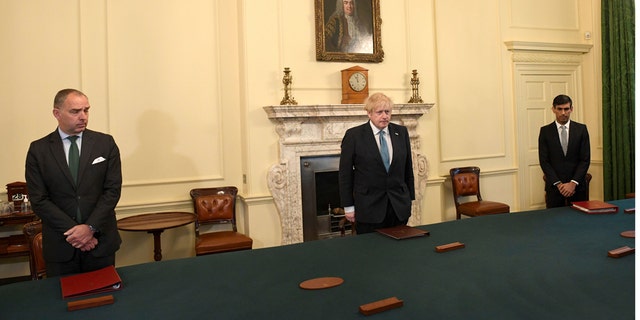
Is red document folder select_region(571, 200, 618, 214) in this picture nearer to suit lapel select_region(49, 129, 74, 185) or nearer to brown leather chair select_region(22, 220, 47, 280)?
suit lapel select_region(49, 129, 74, 185)

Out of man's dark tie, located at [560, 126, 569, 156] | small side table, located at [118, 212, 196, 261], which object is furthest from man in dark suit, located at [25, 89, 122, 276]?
man's dark tie, located at [560, 126, 569, 156]

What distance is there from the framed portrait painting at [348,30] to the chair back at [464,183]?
1.68 metres

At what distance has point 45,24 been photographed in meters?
4.66

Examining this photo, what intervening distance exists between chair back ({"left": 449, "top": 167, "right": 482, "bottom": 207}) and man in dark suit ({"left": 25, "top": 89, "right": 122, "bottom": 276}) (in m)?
4.12

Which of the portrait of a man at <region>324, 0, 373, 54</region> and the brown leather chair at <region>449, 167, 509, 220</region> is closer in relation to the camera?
the portrait of a man at <region>324, 0, 373, 54</region>

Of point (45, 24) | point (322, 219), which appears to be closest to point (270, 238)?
point (322, 219)

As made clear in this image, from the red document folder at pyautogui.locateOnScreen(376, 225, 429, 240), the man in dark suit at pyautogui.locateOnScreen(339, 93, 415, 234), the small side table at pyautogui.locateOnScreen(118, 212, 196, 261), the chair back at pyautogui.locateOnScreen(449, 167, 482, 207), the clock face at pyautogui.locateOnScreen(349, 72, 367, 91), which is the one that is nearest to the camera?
the red document folder at pyautogui.locateOnScreen(376, 225, 429, 240)

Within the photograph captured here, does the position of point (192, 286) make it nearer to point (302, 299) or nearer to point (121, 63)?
point (302, 299)

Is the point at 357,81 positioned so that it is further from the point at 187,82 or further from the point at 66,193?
the point at 66,193

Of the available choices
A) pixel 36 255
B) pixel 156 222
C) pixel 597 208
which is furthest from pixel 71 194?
pixel 597 208

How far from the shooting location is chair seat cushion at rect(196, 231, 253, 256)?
436 cm

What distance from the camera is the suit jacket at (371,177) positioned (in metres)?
3.48

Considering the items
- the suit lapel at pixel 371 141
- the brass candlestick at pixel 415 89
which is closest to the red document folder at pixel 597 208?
the suit lapel at pixel 371 141

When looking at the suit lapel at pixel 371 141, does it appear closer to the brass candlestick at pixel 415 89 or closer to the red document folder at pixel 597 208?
the red document folder at pixel 597 208
